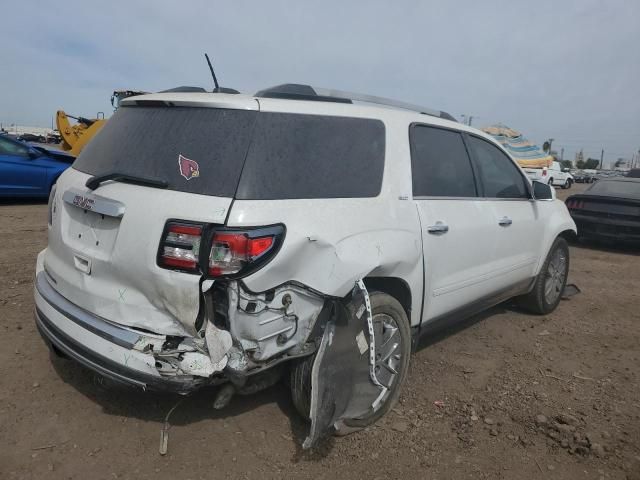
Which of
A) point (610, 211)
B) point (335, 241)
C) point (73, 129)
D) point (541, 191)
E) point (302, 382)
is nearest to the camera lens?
point (335, 241)

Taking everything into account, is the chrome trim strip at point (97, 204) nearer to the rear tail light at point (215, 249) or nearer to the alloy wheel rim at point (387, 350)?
the rear tail light at point (215, 249)

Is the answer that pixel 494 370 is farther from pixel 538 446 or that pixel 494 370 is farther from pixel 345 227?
pixel 345 227

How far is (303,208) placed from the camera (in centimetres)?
251

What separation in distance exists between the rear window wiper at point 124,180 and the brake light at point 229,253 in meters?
0.45

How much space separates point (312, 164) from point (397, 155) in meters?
0.70

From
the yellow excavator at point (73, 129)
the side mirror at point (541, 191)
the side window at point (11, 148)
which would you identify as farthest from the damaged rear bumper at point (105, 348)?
the yellow excavator at point (73, 129)

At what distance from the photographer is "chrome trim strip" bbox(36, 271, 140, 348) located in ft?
7.88

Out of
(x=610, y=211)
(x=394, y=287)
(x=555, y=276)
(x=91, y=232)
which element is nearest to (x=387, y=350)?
(x=394, y=287)

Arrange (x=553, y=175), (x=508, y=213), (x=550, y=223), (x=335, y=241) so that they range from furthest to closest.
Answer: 1. (x=553, y=175)
2. (x=550, y=223)
3. (x=508, y=213)
4. (x=335, y=241)

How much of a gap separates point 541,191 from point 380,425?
2.90 metres

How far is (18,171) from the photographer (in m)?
10.3

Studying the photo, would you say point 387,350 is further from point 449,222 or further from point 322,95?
point 322,95

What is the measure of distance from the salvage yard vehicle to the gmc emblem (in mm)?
16

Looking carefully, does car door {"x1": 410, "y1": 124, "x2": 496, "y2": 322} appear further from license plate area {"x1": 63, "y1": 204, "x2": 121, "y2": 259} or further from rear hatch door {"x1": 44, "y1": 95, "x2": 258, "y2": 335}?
license plate area {"x1": 63, "y1": 204, "x2": 121, "y2": 259}
